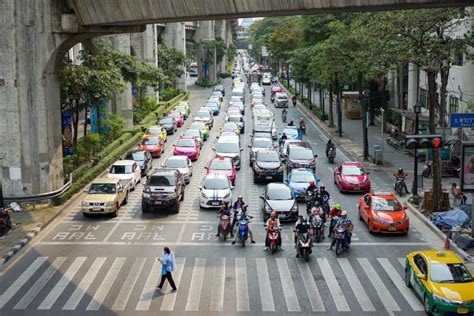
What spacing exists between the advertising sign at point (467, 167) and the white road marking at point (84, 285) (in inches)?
503

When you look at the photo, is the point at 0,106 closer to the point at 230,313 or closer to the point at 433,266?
the point at 230,313

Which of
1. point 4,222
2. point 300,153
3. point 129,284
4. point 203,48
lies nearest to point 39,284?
point 129,284

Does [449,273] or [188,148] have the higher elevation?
[188,148]

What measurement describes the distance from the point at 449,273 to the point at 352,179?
16.5 meters

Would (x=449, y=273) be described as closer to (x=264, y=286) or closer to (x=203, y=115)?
(x=264, y=286)

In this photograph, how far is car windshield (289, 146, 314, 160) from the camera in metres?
40.6

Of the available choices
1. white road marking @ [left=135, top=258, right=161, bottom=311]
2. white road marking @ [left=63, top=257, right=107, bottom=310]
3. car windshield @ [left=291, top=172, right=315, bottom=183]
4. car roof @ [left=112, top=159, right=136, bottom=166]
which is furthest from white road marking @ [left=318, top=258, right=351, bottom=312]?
car roof @ [left=112, top=159, right=136, bottom=166]

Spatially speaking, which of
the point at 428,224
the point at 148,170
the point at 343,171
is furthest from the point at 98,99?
the point at 428,224

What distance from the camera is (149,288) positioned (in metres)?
21.2

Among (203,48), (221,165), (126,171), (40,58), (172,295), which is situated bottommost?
(172,295)

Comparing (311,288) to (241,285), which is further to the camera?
(241,285)

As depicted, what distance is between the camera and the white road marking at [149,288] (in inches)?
776

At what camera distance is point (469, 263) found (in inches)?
930

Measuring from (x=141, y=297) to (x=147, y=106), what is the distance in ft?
162
